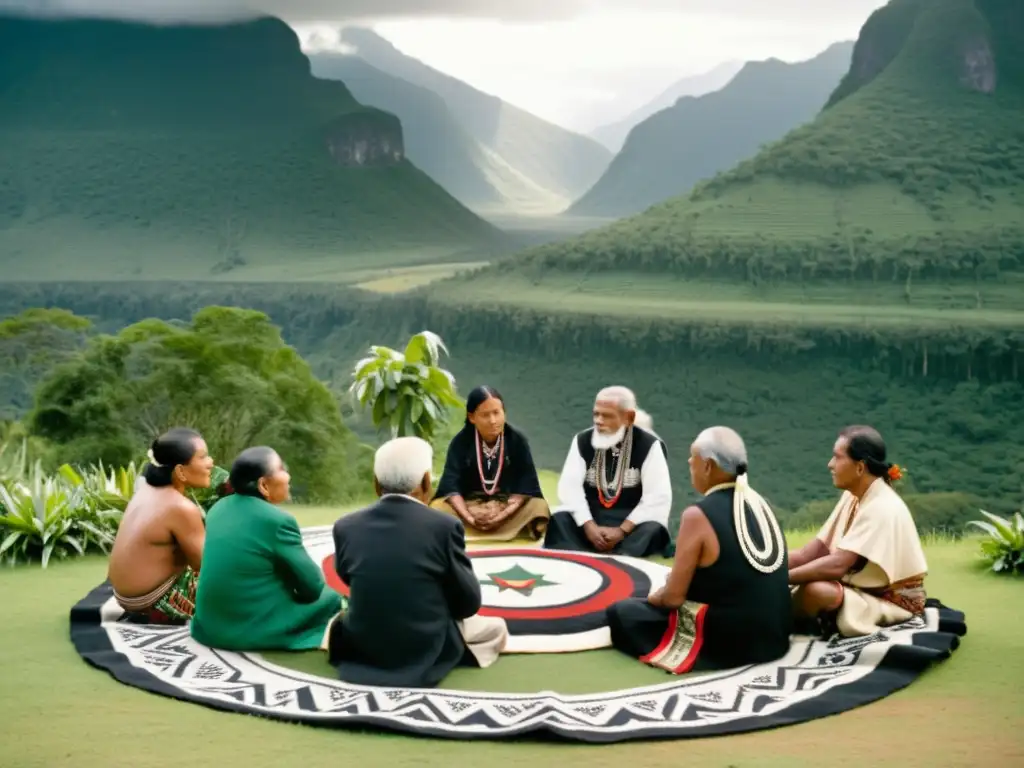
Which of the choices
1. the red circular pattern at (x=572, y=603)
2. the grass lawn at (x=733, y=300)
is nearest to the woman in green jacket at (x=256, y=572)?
the red circular pattern at (x=572, y=603)

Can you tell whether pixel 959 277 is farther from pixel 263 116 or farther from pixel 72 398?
pixel 263 116

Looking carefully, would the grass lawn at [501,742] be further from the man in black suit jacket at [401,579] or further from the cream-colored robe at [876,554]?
the cream-colored robe at [876,554]

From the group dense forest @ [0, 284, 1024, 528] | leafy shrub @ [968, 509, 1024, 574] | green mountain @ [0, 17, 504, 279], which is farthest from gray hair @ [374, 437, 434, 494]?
green mountain @ [0, 17, 504, 279]

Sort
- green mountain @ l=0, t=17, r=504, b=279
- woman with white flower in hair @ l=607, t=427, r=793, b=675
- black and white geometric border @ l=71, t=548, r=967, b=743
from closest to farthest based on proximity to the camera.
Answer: black and white geometric border @ l=71, t=548, r=967, b=743 → woman with white flower in hair @ l=607, t=427, r=793, b=675 → green mountain @ l=0, t=17, r=504, b=279

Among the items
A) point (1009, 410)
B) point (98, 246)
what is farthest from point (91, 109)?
point (1009, 410)

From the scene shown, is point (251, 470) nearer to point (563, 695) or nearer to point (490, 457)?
point (563, 695)

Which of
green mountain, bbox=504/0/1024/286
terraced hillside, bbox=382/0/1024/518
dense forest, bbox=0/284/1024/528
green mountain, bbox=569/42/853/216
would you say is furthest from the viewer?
green mountain, bbox=569/42/853/216

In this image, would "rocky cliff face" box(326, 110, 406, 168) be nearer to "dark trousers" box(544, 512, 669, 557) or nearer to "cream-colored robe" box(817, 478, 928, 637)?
"dark trousers" box(544, 512, 669, 557)
